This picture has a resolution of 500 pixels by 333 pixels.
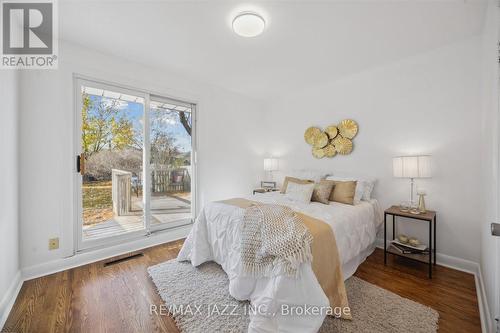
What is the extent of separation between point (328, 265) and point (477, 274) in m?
1.82

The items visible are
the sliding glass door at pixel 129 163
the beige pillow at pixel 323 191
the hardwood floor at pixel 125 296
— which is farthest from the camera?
the beige pillow at pixel 323 191

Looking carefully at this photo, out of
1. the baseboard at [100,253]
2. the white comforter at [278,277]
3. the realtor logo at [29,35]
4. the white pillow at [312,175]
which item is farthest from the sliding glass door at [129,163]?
the white pillow at [312,175]

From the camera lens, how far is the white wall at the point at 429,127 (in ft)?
7.34

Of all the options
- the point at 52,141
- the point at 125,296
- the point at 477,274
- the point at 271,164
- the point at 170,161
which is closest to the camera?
the point at 125,296

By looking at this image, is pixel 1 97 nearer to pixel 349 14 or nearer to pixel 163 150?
pixel 163 150

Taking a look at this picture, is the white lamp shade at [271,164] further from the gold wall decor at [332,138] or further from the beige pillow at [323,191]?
the beige pillow at [323,191]

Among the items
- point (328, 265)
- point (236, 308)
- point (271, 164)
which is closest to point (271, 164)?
point (271, 164)

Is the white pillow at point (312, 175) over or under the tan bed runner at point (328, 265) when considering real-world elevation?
over

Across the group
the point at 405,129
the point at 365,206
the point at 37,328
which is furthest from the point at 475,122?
the point at 37,328

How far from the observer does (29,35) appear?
213cm

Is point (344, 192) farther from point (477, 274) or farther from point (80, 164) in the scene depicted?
point (80, 164)

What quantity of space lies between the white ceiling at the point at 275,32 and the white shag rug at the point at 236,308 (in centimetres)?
248

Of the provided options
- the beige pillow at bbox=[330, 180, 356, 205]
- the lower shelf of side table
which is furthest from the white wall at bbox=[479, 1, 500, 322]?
the beige pillow at bbox=[330, 180, 356, 205]

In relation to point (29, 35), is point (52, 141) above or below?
below
